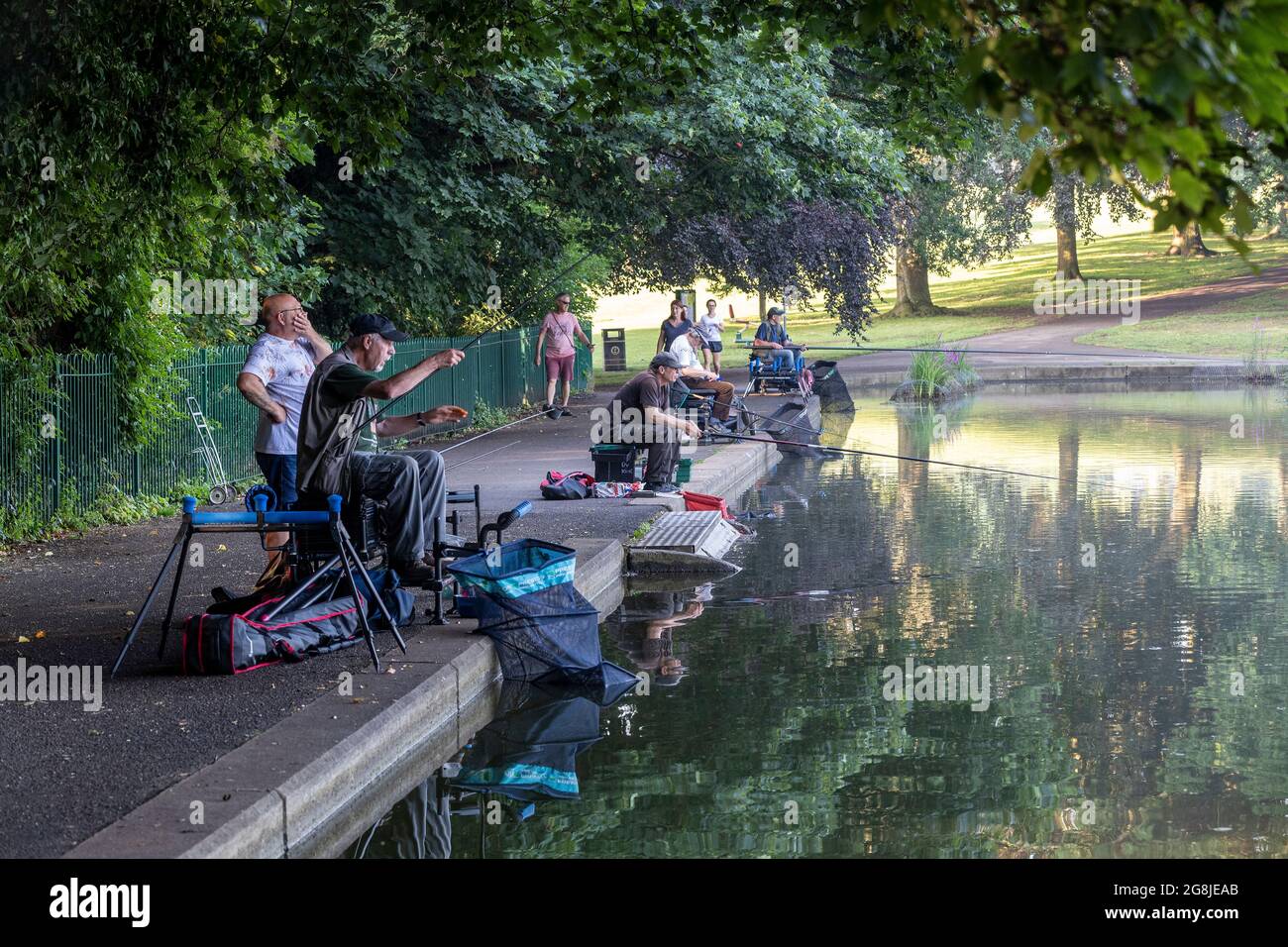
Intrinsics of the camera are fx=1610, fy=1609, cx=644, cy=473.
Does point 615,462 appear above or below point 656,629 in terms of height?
above

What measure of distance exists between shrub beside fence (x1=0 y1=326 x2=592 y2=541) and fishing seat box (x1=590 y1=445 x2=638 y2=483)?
13.1 feet

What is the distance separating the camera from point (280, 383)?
9.95 meters

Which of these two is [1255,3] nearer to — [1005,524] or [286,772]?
[286,772]

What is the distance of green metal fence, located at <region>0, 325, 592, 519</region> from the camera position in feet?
40.8

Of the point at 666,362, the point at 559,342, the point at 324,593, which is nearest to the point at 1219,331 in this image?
the point at 559,342

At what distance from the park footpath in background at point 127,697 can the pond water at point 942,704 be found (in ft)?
2.24

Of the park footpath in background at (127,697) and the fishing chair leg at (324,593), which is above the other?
the fishing chair leg at (324,593)

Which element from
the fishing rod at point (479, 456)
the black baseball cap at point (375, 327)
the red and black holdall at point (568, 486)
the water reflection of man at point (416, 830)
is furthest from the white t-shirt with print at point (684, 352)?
the water reflection of man at point (416, 830)

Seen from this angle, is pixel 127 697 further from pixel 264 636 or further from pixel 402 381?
pixel 402 381

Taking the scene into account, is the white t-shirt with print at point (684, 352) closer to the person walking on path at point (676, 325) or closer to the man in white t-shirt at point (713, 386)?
the man in white t-shirt at point (713, 386)

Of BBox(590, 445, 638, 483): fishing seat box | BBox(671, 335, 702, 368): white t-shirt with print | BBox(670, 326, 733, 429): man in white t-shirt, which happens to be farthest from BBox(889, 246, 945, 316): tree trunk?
BBox(590, 445, 638, 483): fishing seat box

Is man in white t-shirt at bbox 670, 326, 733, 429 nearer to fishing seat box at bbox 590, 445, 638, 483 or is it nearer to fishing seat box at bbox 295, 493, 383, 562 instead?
fishing seat box at bbox 590, 445, 638, 483

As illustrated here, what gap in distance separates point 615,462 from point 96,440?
4.73m

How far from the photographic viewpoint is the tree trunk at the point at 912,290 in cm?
6166
